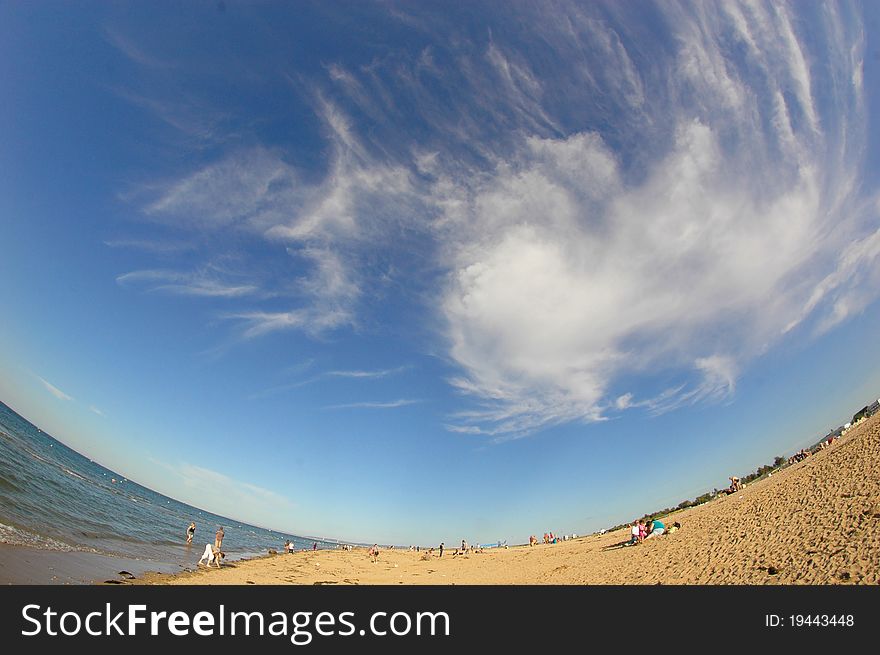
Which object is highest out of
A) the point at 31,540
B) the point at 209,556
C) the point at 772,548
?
the point at 772,548

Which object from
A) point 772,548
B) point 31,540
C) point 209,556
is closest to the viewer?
point 772,548

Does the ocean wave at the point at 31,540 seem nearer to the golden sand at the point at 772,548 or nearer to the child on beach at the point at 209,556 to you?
the golden sand at the point at 772,548

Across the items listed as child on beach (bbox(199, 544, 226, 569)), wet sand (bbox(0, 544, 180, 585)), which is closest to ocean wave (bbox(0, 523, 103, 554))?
wet sand (bbox(0, 544, 180, 585))

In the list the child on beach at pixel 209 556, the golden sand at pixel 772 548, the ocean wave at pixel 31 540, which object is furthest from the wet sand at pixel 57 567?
the child on beach at pixel 209 556

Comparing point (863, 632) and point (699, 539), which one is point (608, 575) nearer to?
point (699, 539)

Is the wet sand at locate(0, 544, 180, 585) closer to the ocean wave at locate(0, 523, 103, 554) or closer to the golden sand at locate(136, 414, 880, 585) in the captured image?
the ocean wave at locate(0, 523, 103, 554)

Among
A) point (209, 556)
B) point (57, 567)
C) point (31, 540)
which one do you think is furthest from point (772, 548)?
point (31, 540)

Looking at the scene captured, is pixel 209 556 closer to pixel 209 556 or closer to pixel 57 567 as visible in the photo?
pixel 209 556

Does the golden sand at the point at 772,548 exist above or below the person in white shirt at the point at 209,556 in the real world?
above

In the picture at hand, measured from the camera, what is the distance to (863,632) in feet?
24.7

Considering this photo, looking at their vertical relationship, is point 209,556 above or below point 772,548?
below

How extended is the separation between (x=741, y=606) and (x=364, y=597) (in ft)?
31.4

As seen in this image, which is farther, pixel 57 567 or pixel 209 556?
pixel 209 556

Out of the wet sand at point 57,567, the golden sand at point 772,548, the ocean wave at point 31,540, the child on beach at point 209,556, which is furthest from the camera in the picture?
the child on beach at point 209,556
